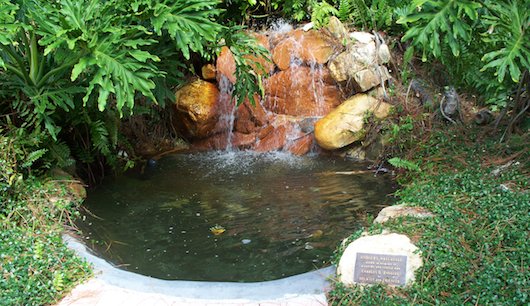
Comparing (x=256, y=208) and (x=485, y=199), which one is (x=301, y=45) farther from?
(x=485, y=199)

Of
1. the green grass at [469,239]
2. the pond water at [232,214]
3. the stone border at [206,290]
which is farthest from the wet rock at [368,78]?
the stone border at [206,290]

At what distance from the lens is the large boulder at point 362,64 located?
27.4ft

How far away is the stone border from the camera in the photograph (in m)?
3.95

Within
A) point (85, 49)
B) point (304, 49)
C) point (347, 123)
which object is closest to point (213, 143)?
point (304, 49)

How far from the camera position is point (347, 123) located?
A: 317 inches

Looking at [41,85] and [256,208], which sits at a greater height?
[41,85]

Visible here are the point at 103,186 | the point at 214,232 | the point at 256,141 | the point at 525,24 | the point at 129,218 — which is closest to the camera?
the point at 525,24

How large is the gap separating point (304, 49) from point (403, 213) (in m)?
5.00

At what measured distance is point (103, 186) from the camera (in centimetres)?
705

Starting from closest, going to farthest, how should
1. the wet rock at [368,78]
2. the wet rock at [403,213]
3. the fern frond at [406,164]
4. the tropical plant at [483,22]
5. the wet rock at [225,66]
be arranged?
the tropical plant at [483,22] < the wet rock at [403,213] < the fern frond at [406,164] < the wet rock at [368,78] < the wet rock at [225,66]

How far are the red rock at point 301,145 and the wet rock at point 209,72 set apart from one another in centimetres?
196

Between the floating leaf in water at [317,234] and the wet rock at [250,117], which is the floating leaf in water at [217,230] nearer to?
the floating leaf in water at [317,234]

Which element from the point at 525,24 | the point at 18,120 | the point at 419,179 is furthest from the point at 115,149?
the point at 525,24

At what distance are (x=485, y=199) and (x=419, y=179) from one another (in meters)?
1.47
